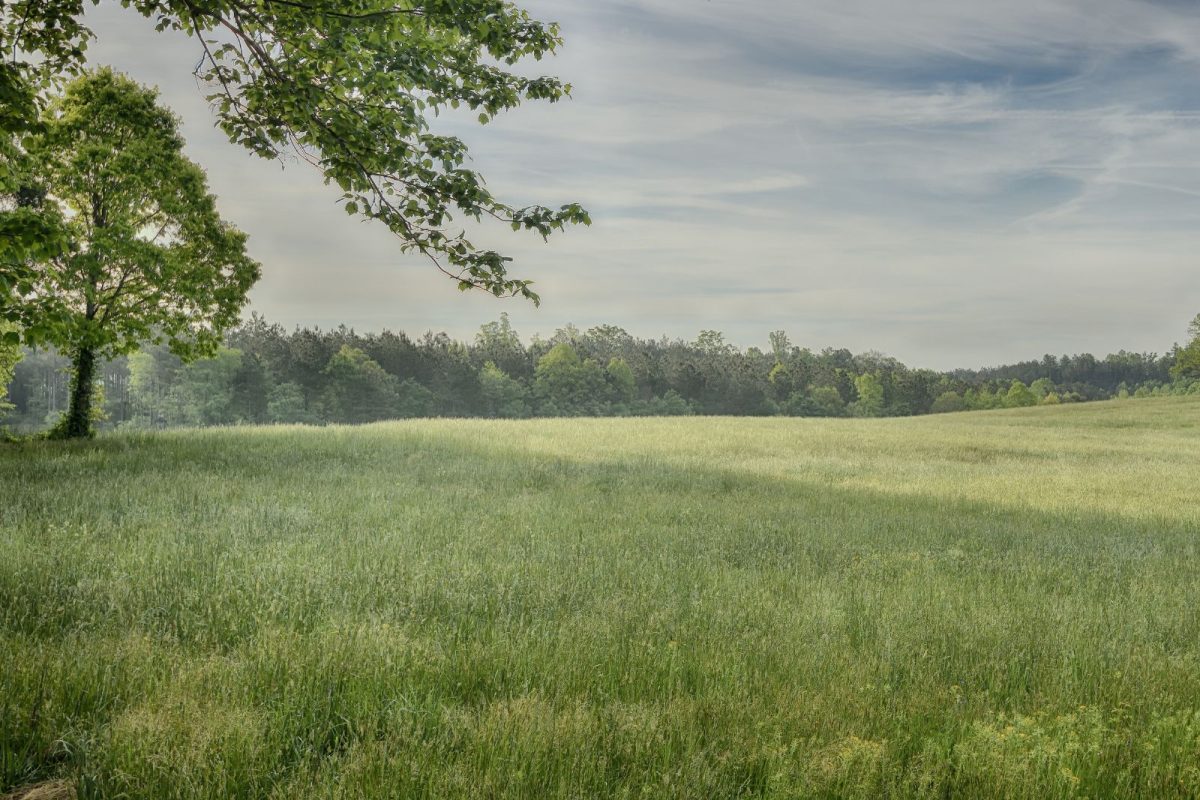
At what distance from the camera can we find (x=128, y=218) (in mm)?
18891

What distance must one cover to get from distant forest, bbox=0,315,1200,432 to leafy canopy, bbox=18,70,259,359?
156 feet

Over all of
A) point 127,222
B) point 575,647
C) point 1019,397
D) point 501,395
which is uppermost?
point 127,222

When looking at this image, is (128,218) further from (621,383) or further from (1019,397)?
(1019,397)

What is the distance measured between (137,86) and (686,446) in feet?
Result: 69.3

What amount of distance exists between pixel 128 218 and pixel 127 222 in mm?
1012

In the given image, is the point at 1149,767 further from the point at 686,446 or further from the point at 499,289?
the point at 686,446

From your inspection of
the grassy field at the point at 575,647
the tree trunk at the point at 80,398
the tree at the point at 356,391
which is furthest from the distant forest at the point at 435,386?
the grassy field at the point at 575,647

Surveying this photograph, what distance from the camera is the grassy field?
3314 millimetres

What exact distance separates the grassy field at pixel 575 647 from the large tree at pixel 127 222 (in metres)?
7.67

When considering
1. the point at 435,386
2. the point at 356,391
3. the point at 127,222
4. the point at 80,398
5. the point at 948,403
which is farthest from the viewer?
the point at 948,403

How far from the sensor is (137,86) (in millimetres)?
19328

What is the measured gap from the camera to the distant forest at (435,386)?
261 ft

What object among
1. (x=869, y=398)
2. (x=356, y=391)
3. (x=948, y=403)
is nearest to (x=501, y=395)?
(x=356, y=391)

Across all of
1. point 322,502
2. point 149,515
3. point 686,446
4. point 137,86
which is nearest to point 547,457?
point 686,446
